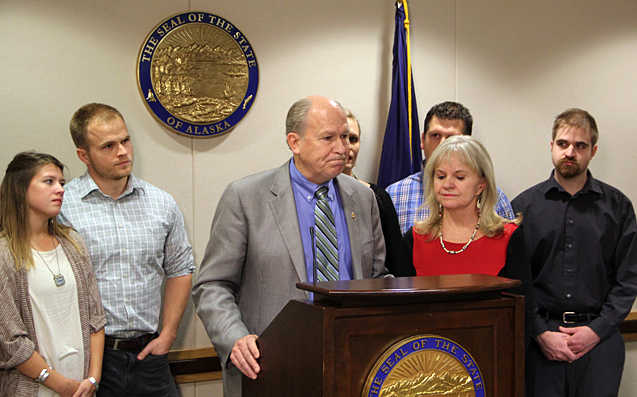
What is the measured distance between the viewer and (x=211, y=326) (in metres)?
1.87

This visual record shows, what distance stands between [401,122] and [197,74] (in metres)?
1.17

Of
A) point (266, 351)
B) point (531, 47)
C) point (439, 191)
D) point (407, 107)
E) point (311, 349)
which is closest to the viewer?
point (311, 349)

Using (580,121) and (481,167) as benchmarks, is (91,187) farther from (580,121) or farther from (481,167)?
(580,121)

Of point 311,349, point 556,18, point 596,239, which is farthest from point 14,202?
point 556,18

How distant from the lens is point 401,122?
371 centimetres

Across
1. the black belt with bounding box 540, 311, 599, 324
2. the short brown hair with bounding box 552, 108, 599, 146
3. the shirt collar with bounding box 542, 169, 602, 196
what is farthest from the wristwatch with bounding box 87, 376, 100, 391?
the short brown hair with bounding box 552, 108, 599, 146

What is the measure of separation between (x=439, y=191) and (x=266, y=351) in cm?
104

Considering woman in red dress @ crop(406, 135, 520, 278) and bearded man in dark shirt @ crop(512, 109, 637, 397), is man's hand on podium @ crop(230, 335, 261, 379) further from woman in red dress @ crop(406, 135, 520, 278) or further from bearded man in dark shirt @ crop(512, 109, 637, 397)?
bearded man in dark shirt @ crop(512, 109, 637, 397)

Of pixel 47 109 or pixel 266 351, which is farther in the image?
pixel 47 109

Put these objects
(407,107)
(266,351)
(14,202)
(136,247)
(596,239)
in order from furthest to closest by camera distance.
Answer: (407,107) < (596,239) < (136,247) < (14,202) < (266,351)

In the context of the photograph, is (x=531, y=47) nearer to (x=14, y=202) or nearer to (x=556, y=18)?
(x=556, y=18)

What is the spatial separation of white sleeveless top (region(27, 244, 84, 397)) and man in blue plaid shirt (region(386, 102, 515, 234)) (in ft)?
4.99

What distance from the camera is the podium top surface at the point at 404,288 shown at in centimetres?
125

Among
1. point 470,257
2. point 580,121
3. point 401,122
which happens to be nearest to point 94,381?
point 470,257
